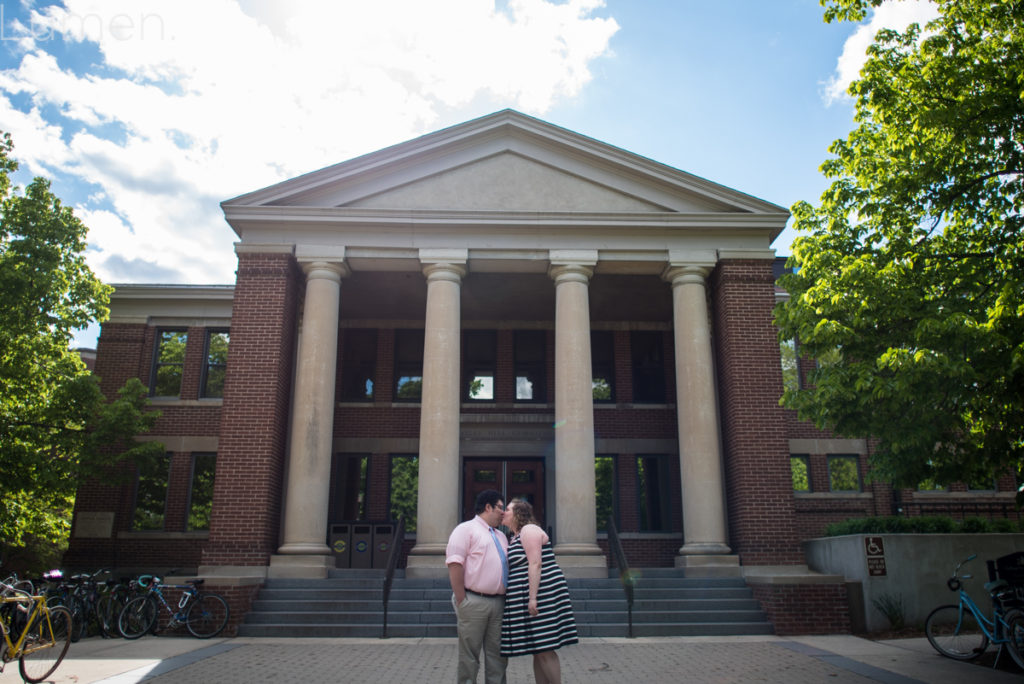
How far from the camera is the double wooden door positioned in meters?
20.3

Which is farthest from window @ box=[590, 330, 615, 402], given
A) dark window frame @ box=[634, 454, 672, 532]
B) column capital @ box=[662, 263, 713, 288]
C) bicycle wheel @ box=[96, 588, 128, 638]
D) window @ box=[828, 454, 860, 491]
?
bicycle wheel @ box=[96, 588, 128, 638]

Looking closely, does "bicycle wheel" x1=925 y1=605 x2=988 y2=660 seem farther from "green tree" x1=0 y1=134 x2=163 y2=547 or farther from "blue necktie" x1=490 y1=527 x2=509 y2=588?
"green tree" x1=0 y1=134 x2=163 y2=547

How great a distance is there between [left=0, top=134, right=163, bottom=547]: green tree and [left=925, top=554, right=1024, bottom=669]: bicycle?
17373mm

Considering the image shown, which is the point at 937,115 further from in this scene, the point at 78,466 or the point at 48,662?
the point at 78,466

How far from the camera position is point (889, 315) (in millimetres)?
11094

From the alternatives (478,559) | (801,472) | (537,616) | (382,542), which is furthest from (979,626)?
(801,472)

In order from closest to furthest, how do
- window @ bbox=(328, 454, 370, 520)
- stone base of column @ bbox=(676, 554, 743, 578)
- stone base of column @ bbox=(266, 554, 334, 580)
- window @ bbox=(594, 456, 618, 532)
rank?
stone base of column @ bbox=(266, 554, 334, 580) < stone base of column @ bbox=(676, 554, 743, 578) < window @ bbox=(328, 454, 370, 520) < window @ bbox=(594, 456, 618, 532)

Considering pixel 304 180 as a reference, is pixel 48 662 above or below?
below

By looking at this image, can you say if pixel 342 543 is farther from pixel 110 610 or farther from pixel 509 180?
pixel 509 180

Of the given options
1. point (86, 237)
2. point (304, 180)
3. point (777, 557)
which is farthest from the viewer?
point (86, 237)

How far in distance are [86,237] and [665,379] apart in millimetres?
15457

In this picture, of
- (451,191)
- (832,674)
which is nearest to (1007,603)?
(832,674)

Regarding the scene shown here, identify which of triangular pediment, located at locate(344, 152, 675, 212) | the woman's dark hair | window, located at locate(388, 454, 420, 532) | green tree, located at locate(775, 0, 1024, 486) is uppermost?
triangular pediment, located at locate(344, 152, 675, 212)

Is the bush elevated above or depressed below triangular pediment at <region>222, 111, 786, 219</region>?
below
